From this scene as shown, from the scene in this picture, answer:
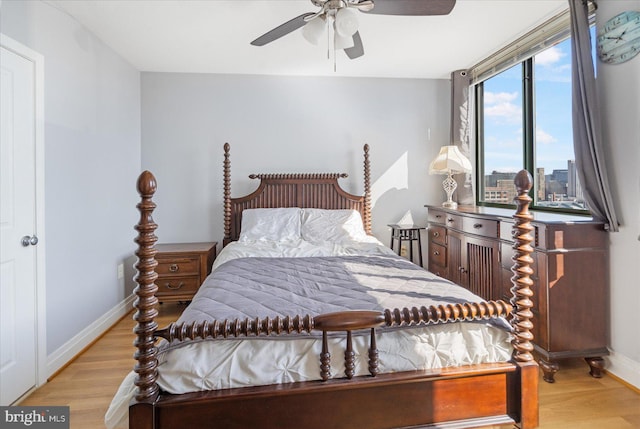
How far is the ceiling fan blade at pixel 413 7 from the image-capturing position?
1869mm

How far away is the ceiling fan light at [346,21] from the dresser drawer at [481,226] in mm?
1769

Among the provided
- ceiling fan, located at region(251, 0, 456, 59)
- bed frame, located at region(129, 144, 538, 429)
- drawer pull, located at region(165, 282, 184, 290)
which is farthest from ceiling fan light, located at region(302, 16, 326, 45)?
drawer pull, located at region(165, 282, 184, 290)

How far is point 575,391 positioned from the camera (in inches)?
79.4

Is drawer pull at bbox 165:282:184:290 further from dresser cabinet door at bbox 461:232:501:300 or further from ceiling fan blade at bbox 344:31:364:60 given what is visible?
dresser cabinet door at bbox 461:232:501:300

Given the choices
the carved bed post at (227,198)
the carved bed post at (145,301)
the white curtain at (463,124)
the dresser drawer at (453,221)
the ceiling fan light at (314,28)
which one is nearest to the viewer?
the carved bed post at (145,301)

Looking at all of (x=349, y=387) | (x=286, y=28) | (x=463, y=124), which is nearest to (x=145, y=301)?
(x=349, y=387)

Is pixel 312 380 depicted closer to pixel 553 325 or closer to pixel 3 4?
pixel 553 325

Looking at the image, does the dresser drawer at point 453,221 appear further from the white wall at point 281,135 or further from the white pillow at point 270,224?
the white pillow at point 270,224

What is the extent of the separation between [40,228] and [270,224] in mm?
1763

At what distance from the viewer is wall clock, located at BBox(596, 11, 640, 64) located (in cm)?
200

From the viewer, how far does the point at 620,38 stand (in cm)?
209

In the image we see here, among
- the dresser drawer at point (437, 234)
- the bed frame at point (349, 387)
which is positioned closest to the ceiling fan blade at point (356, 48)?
the bed frame at point (349, 387)

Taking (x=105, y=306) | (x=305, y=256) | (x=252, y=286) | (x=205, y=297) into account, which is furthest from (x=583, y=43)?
(x=105, y=306)

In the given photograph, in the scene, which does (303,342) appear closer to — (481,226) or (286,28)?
(286,28)
